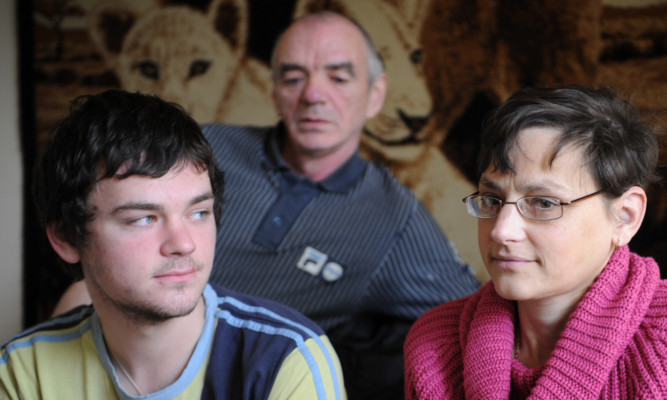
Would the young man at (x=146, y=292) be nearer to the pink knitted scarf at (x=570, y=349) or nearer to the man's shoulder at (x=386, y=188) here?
the pink knitted scarf at (x=570, y=349)

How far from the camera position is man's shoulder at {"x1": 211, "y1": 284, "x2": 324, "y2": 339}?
51.7 inches

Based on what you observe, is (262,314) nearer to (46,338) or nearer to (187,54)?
(46,338)

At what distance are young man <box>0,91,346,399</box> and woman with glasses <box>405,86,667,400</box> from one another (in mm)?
348

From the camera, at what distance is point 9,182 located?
9.89 ft

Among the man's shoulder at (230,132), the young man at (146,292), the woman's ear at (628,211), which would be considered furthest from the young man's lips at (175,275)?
the man's shoulder at (230,132)

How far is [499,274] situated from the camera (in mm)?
1162

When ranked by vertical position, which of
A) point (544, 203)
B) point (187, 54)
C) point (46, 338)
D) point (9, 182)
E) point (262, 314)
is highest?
point (544, 203)

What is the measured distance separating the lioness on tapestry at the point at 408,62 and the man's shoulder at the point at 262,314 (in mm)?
479

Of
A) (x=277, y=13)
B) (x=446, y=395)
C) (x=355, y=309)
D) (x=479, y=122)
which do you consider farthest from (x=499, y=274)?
(x=277, y=13)

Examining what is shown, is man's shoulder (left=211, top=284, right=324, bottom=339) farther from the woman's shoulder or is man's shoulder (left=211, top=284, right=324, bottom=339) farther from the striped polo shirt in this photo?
the striped polo shirt

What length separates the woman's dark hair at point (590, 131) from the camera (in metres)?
1.11

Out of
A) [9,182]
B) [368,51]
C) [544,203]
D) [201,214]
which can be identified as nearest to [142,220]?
[201,214]

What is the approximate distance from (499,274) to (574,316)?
146 mm

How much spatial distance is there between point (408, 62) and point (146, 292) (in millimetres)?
1478
